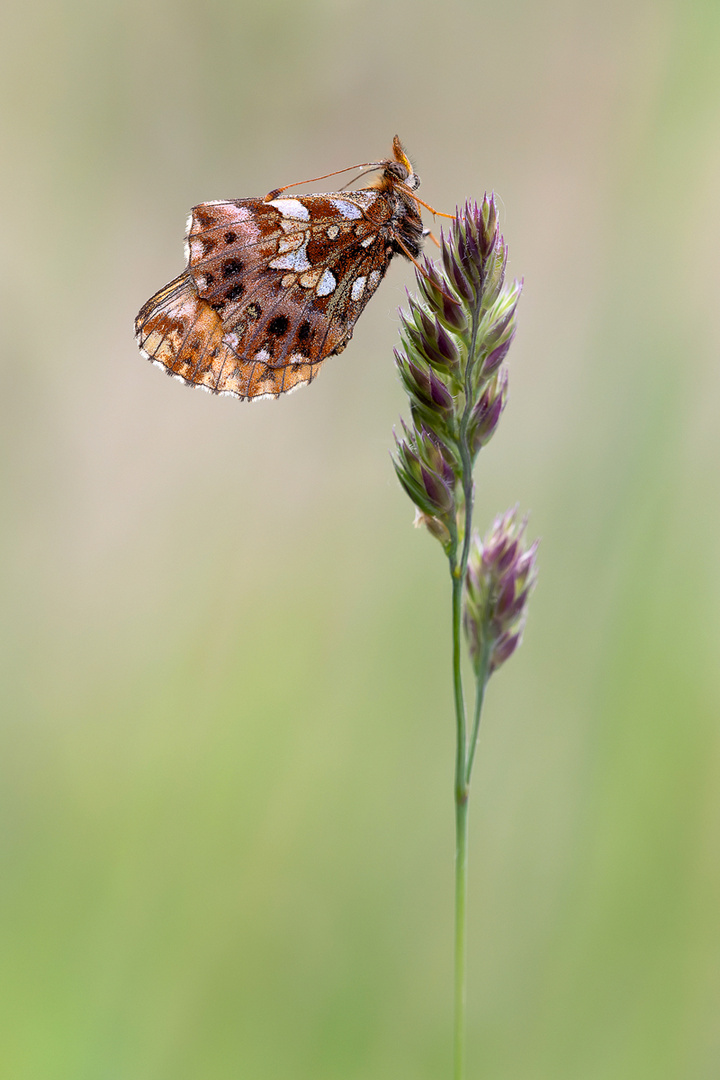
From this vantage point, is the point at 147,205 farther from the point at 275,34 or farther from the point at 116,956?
the point at 116,956

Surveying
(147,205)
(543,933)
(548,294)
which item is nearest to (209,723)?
(543,933)

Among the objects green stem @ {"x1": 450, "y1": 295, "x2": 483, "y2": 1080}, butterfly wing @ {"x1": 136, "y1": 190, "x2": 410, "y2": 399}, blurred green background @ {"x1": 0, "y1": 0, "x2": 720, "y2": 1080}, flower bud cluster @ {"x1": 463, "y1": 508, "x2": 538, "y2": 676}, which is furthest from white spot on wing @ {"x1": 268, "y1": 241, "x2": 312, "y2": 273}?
blurred green background @ {"x1": 0, "y1": 0, "x2": 720, "y2": 1080}

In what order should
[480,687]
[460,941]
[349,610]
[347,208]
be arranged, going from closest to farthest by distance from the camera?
[460,941] < [480,687] < [347,208] < [349,610]

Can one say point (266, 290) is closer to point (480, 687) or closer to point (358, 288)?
point (358, 288)

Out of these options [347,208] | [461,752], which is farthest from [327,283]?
[461,752]

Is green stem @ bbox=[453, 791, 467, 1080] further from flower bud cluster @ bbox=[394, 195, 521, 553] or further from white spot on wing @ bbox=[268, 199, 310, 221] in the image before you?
white spot on wing @ bbox=[268, 199, 310, 221]

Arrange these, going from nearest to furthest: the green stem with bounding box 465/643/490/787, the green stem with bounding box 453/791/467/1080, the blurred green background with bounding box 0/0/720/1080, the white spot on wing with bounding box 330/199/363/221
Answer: the green stem with bounding box 453/791/467/1080 → the green stem with bounding box 465/643/490/787 → the blurred green background with bounding box 0/0/720/1080 → the white spot on wing with bounding box 330/199/363/221

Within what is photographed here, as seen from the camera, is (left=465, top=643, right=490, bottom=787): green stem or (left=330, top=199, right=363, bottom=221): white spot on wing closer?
(left=465, top=643, right=490, bottom=787): green stem
